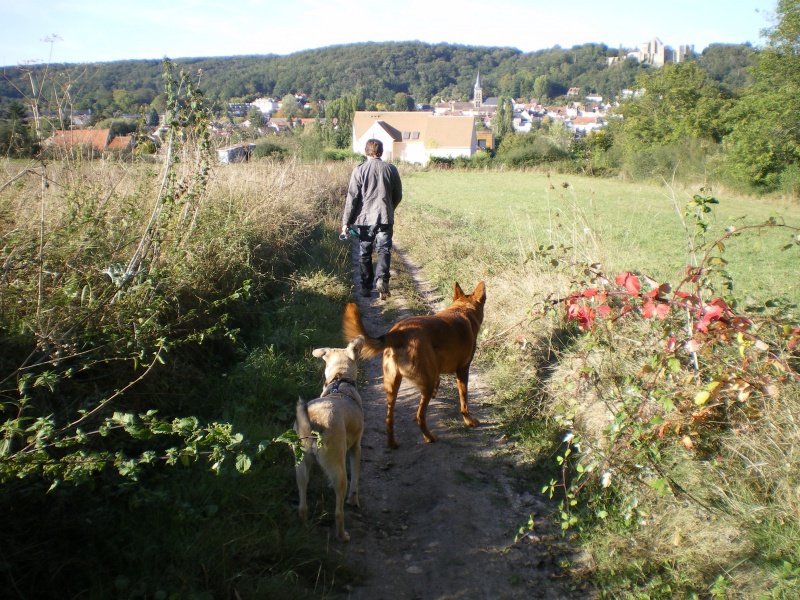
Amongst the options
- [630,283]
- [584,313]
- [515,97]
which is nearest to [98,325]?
[584,313]

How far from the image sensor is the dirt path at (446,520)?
10.8 ft

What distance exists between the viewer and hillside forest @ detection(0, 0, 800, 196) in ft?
19.9

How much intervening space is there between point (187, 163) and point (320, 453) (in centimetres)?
537

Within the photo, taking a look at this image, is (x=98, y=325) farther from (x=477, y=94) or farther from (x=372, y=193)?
(x=477, y=94)

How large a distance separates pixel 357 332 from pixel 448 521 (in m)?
1.61

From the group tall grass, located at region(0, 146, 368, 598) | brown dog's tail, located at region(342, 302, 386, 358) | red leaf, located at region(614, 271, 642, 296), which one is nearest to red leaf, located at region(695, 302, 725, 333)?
red leaf, located at region(614, 271, 642, 296)

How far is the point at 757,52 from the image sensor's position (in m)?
32.5

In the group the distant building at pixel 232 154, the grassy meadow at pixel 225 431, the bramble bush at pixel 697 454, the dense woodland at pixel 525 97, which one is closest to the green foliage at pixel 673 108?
the dense woodland at pixel 525 97

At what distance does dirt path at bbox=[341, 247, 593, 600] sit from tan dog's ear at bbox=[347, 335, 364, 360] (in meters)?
0.84

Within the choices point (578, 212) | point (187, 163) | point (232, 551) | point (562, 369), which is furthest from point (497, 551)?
point (187, 163)

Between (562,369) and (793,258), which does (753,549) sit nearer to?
(562,369)

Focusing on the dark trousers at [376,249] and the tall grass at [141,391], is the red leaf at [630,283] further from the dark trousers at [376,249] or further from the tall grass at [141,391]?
the dark trousers at [376,249]

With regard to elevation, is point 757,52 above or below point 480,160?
above

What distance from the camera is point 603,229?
33.5 ft
